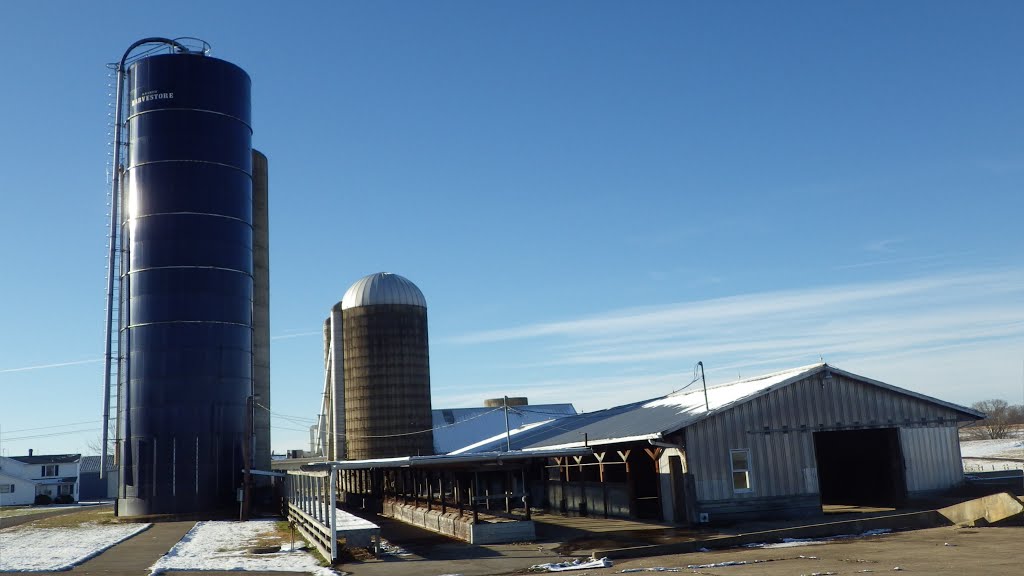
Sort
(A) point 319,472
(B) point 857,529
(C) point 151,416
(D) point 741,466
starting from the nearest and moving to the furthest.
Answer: (B) point 857,529 < (A) point 319,472 < (D) point 741,466 < (C) point 151,416

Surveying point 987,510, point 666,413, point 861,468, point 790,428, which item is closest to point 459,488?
point 666,413

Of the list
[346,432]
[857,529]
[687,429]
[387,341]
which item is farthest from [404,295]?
[857,529]

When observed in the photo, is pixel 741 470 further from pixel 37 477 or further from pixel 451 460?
pixel 37 477

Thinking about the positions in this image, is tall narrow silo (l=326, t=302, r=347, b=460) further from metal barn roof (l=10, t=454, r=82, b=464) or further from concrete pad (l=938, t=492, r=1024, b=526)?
metal barn roof (l=10, t=454, r=82, b=464)

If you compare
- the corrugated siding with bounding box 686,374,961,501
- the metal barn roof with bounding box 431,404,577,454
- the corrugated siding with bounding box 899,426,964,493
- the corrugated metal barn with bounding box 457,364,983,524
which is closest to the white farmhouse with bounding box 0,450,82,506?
the metal barn roof with bounding box 431,404,577,454

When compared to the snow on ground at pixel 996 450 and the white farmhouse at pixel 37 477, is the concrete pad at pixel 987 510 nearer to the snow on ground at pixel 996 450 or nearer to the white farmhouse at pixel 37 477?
the snow on ground at pixel 996 450

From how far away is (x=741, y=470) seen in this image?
30.7 metres

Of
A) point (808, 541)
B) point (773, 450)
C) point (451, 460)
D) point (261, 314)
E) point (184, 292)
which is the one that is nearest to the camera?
point (808, 541)

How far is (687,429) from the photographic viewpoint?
99.8 ft

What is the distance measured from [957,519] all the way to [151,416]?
38789 mm

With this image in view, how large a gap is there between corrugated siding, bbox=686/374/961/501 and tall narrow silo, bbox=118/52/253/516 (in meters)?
28.8

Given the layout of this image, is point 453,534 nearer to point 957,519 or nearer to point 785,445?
point 785,445

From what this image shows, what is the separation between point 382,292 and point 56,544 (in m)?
25.3

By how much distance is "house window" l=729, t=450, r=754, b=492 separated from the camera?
3062 cm
